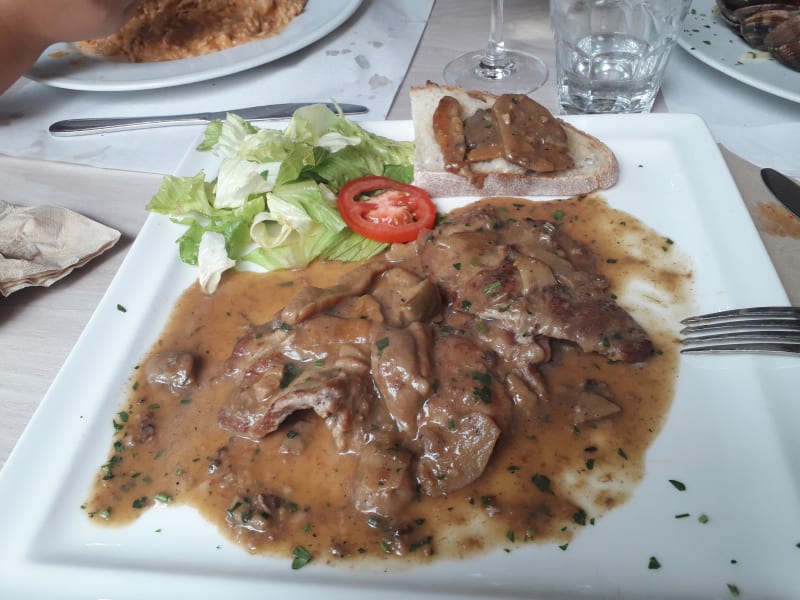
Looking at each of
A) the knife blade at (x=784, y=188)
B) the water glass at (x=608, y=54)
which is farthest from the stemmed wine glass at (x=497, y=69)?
the knife blade at (x=784, y=188)

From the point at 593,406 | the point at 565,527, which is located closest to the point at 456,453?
the point at 565,527

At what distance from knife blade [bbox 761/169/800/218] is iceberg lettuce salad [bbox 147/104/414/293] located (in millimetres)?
1958

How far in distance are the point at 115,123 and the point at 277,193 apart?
1622mm

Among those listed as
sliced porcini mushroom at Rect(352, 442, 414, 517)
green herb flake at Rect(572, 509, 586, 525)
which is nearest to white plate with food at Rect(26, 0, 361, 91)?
sliced porcini mushroom at Rect(352, 442, 414, 517)

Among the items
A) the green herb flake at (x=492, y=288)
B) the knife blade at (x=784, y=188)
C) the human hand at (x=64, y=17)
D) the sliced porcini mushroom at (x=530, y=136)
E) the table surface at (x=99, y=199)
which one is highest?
the human hand at (x=64, y=17)

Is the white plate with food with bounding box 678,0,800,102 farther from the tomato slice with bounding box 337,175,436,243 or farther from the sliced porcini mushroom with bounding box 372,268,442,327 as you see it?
the sliced porcini mushroom with bounding box 372,268,442,327

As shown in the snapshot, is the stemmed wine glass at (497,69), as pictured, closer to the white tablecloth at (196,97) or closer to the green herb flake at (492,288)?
the white tablecloth at (196,97)

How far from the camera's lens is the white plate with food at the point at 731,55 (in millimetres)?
4066

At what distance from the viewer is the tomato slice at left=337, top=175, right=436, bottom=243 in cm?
349

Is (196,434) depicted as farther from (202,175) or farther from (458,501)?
(202,175)

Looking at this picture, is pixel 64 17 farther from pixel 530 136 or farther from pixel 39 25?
pixel 530 136

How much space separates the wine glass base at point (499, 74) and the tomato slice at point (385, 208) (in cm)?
137

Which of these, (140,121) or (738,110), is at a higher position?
(738,110)

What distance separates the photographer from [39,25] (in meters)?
4.48
